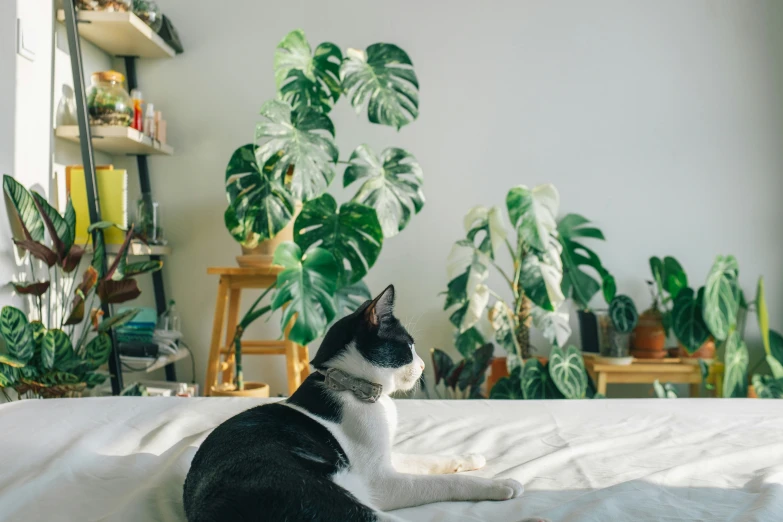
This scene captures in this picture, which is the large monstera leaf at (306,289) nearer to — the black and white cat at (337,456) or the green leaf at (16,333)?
the green leaf at (16,333)

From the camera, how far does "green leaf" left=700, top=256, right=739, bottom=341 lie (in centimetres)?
253

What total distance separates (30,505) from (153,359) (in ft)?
6.17

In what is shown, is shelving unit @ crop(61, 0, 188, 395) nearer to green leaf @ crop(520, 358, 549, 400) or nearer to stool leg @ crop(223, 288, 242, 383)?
stool leg @ crop(223, 288, 242, 383)

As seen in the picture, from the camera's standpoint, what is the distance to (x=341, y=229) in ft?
7.67

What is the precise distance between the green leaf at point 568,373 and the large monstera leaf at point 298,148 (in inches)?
40.2

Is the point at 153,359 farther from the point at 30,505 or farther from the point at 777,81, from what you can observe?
the point at 777,81

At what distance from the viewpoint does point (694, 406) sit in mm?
1440

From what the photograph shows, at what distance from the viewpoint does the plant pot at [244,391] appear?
2.56 m

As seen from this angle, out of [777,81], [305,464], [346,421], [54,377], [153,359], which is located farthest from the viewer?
[777,81]

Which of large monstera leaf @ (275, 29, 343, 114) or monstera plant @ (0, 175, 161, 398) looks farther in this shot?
large monstera leaf @ (275, 29, 343, 114)

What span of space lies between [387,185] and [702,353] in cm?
150

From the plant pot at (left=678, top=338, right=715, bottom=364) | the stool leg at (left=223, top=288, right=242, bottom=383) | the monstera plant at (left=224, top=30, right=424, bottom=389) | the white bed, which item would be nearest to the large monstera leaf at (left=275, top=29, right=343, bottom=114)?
the monstera plant at (left=224, top=30, right=424, bottom=389)

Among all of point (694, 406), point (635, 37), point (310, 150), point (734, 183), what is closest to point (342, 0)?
point (310, 150)

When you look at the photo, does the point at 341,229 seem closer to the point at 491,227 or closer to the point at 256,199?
the point at 256,199
